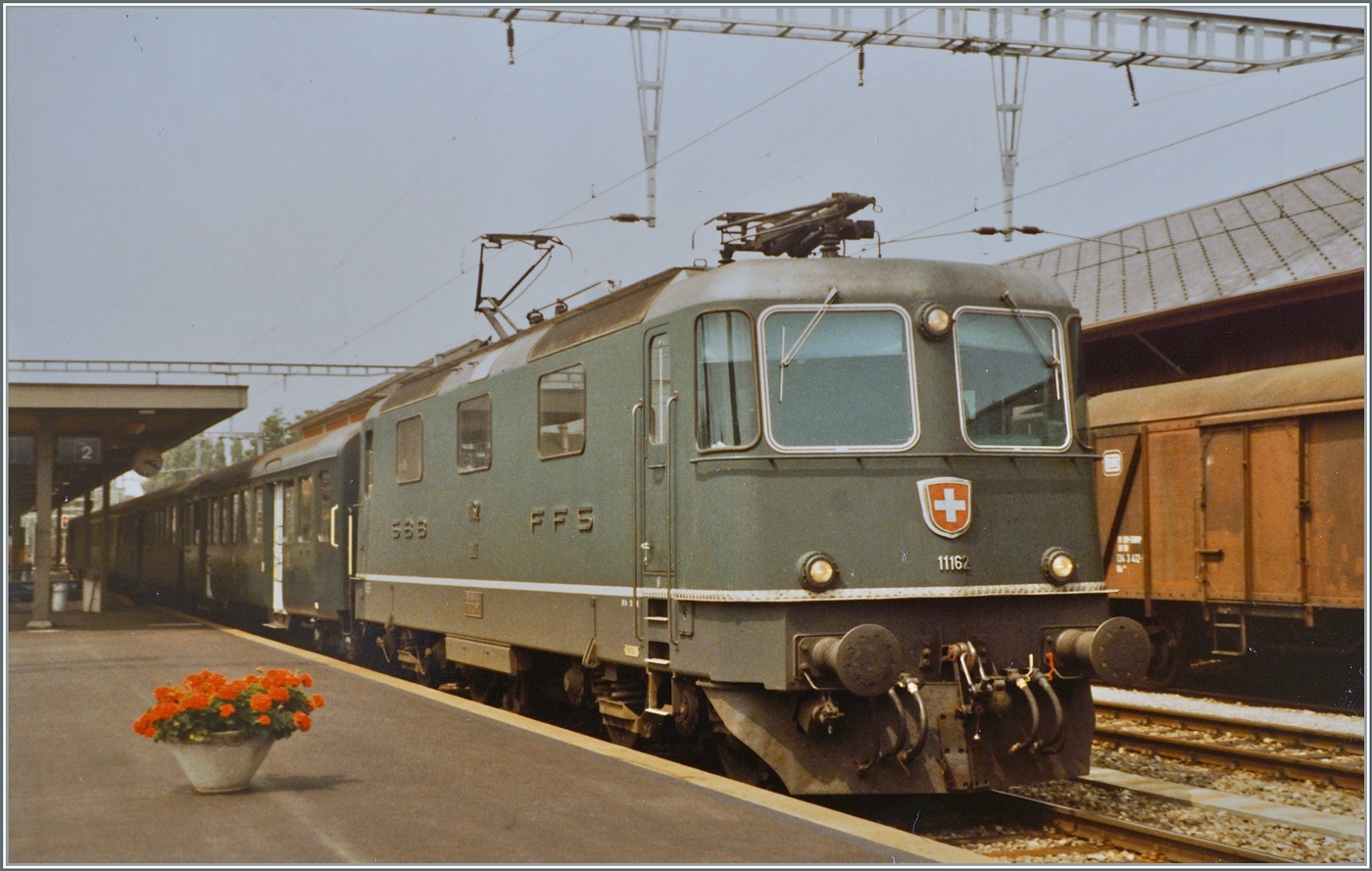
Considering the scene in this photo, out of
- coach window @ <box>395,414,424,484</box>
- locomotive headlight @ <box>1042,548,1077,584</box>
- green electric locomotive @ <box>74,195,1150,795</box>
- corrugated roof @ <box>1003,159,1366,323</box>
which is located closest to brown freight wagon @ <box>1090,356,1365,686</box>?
corrugated roof @ <box>1003,159,1366,323</box>

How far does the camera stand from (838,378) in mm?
8492

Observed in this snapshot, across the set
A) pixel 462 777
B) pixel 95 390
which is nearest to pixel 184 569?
pixel 95 390

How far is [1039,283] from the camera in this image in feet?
30.1

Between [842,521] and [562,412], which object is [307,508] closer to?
[562,412]

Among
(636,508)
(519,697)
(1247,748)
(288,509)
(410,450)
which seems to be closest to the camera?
(636,508)

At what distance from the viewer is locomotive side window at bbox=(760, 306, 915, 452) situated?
27.4 ft

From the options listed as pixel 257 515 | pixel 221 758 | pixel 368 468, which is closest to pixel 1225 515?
pixel 368 468

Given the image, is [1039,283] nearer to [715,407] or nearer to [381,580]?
[715,407]

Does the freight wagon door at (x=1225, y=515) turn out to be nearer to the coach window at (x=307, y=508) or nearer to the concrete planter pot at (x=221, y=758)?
the concrete planter pot at (x=221, y=758)

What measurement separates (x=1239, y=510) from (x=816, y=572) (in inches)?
293

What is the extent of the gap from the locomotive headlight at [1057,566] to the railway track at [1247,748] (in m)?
2.78

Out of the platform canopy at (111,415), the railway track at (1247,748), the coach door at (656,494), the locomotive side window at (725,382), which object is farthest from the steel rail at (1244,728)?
the platform canopy at (111,415)

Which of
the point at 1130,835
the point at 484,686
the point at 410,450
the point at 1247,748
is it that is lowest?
the point at 1247,748

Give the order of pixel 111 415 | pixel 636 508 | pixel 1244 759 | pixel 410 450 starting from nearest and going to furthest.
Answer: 1. pixel 636 508
2. pixel 1244 759
3. pixel 410 450
4. pixel 111 415
